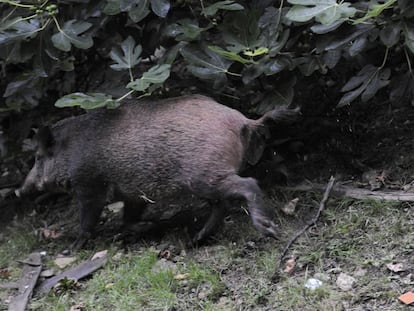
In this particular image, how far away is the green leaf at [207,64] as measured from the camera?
166 inches

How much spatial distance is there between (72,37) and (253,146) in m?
1.32

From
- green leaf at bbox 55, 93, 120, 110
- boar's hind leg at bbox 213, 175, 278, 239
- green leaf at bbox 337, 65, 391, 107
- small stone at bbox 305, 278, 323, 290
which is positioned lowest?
small stone at bbox 305, 278, 323, 290

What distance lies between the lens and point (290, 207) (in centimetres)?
439

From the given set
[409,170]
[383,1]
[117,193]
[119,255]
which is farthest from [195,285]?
[383,1]

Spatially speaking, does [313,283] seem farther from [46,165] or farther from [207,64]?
[46,165]

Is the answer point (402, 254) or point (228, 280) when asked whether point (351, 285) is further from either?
point (228, 280)

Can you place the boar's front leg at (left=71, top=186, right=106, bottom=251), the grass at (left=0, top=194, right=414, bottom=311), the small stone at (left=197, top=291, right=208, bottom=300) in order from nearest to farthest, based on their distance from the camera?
Result: the grass at (left=0, top=194, right=414, bottom=311), the small stone at (left=197, top=291, right=208, bottom=300), the boar's front leg at (left=71, top=186, right=106, bottom=251)

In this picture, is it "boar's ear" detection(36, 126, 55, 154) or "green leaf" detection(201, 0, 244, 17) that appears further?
"boar's ear" detection(36, 126, 55, 154)

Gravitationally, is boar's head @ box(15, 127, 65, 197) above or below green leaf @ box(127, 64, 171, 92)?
below

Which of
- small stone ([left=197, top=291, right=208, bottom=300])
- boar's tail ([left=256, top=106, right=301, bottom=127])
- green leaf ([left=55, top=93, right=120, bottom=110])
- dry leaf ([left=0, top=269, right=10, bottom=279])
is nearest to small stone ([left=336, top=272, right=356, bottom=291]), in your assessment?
small stone ([left=197, top=291, right=208, bottom=300])

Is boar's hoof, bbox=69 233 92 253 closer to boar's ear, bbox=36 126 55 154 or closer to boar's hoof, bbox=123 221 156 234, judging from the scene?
boar's hoof, bbox=123 221 156 234

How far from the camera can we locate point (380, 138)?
474 centimetres

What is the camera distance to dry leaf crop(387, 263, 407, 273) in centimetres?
351

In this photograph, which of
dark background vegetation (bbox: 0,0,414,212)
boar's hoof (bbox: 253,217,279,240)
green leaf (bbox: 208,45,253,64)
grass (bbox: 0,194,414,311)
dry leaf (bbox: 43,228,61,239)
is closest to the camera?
grass (bbox: 0,194,414,311)
